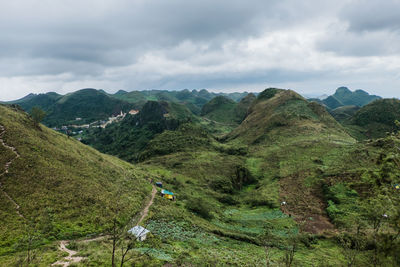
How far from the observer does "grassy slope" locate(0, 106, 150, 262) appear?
24214mm

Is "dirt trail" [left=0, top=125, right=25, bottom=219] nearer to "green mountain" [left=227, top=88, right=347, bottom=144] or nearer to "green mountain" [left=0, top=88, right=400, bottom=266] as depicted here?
"green mountain" [left=0, top=88, right=400, bottom=266]

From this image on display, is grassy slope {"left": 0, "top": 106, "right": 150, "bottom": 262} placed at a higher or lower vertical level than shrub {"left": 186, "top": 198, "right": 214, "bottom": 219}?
higher

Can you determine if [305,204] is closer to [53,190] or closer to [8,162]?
[53,190]

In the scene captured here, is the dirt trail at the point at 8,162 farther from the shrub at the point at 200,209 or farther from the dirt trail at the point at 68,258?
the shrub at the point at 200,209

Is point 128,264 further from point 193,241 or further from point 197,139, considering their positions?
point 197,139

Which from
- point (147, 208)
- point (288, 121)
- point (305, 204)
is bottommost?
point (305, 204)

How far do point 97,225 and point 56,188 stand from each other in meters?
10.7

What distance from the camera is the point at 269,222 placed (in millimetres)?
38562

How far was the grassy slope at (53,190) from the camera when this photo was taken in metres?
24.2

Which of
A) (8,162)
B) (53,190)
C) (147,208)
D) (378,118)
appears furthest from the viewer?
(378,118)

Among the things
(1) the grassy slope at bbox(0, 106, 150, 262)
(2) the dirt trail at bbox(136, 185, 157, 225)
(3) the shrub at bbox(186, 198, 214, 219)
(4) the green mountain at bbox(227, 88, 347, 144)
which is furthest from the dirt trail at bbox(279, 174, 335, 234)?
(4) the green mountain at bbox(227, 88, 347, 144)

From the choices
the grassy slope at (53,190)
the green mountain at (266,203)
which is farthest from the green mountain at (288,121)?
the grassy slope at (53,190)

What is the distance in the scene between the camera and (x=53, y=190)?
3125 cm

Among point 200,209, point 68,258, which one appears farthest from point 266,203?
point 68,258
